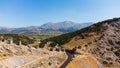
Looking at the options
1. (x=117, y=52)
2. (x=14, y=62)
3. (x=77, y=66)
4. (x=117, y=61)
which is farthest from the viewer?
(x=117, y=52)

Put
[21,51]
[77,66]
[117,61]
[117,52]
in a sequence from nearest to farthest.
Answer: [21,51] < [77,66] < [117,61] < [117,52]

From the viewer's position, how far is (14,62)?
192 feet

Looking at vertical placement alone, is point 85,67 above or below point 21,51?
below

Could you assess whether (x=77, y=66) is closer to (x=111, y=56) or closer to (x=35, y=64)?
(x=35, y=64)

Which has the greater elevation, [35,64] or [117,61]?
[35,64]

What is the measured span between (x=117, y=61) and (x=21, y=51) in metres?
104

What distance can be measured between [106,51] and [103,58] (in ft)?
43.0

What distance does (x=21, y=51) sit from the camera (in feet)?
254

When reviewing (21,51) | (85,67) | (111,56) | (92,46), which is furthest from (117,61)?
(21,51)

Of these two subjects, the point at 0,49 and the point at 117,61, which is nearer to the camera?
the point at 0,49

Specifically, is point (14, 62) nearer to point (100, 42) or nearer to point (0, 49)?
point (0, 49)

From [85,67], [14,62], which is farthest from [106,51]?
[14,62]

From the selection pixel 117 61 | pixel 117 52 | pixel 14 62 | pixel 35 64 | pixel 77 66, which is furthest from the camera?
pixel 117 52

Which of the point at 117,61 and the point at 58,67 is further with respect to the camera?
the point at 117,61
